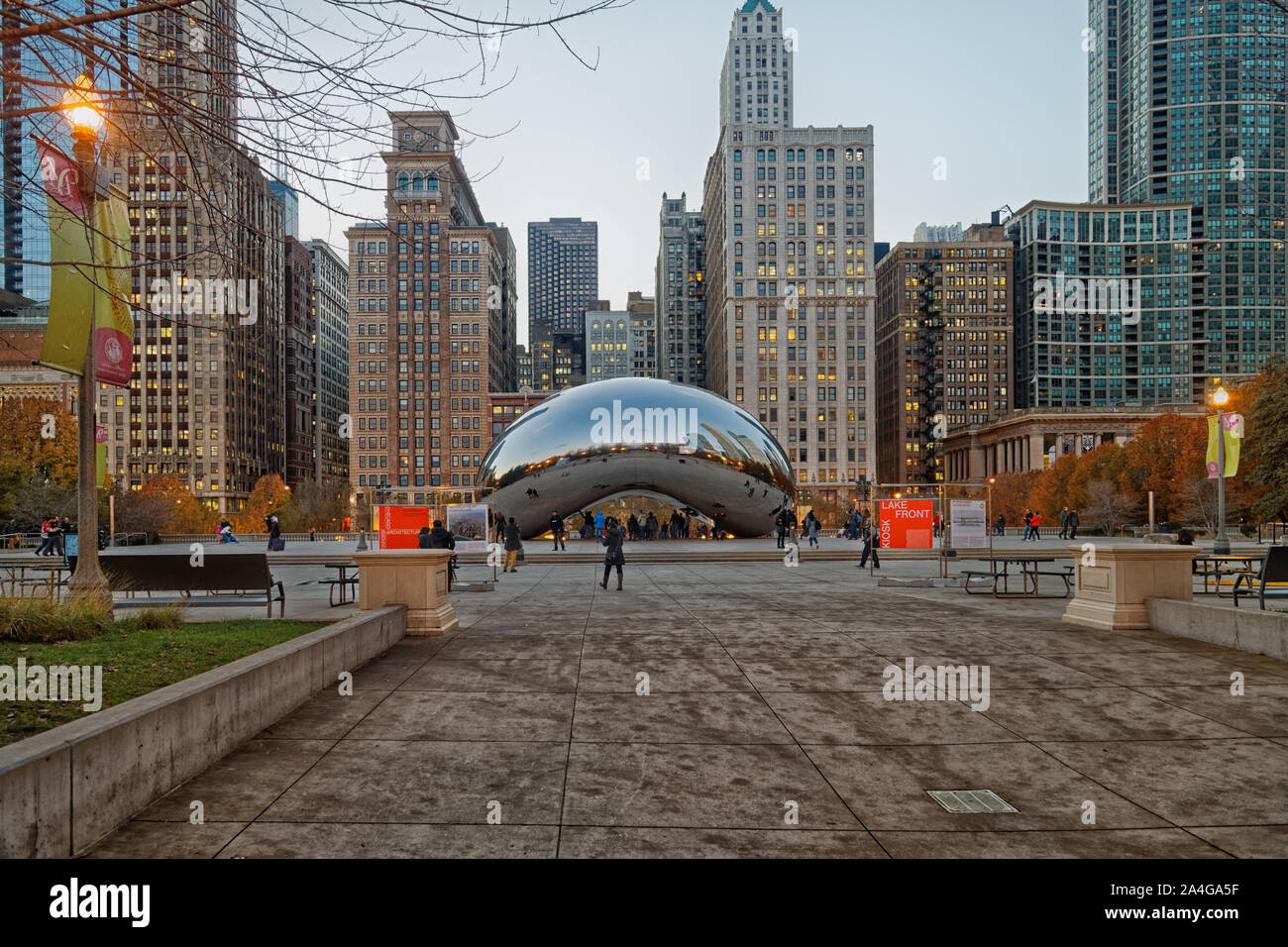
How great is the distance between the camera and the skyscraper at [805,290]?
11056 cm

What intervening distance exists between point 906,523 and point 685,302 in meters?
151

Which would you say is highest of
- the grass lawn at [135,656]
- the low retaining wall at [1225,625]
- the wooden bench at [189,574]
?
the wooden bench at [189,574]

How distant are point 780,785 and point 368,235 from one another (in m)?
134

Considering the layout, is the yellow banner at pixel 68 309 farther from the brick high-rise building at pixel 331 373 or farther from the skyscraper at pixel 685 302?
the brick high-rise building at pixel 331 373

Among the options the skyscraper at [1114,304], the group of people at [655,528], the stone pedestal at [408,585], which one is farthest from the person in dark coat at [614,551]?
the skyscraper at [1114,304]

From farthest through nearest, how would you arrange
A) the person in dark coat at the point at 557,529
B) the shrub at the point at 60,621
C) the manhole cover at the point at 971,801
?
1. the person in dark coat at the point at 557,529
2. the shrub at the point at 60,621
3. the manhole cover at the point at 971,801

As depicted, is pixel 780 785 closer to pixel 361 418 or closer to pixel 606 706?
pixel 606 706

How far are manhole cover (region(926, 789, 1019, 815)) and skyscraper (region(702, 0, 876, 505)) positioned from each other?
352 feet

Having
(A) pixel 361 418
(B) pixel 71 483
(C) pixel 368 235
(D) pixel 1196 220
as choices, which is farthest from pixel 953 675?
(D) pixel 1196 220

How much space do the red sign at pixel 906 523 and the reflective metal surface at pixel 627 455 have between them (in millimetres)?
10585

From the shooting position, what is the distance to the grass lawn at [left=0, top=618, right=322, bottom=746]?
4699 millimetres

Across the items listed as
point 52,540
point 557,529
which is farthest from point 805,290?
point 52,540

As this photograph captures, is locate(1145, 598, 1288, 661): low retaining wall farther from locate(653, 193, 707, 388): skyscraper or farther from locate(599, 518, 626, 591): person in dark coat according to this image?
locate(653, 193, 707, 388): skyscraper

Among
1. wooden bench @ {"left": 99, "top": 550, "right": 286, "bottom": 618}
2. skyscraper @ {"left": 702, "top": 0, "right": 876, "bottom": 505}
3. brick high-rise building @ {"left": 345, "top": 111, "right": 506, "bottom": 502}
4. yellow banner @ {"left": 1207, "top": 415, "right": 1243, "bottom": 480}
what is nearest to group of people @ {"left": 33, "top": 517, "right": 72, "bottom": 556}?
wooden bench @ {"left": 99, "top": 550, "right": 286, "bottom": 618}
